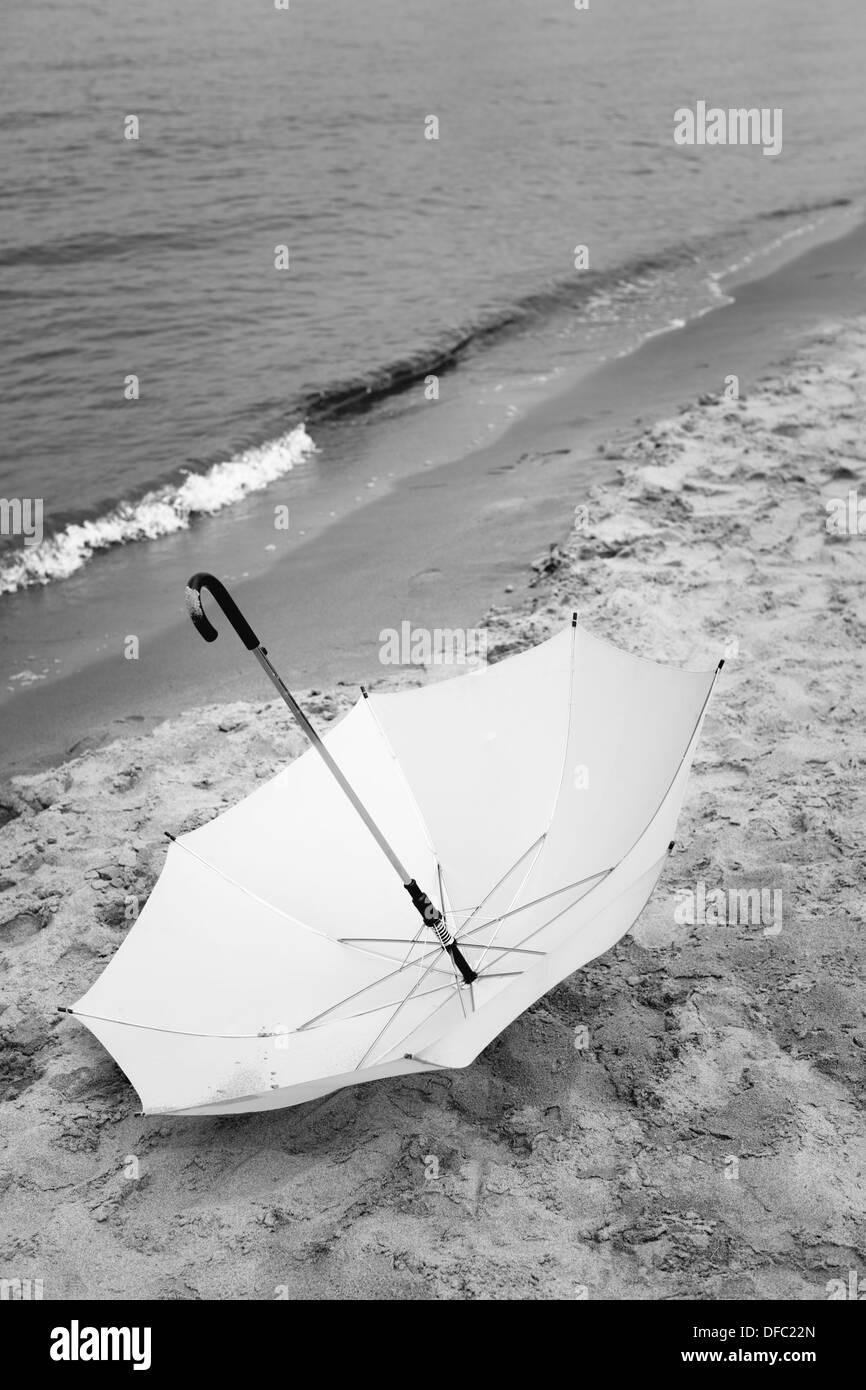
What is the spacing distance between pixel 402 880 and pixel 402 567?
14.5 ft

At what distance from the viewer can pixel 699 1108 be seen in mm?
3686

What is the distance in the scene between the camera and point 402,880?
3596mm

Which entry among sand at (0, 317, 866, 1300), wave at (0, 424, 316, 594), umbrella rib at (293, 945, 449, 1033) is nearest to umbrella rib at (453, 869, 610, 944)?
umbrella rib at (293, 945, 449, 1033)

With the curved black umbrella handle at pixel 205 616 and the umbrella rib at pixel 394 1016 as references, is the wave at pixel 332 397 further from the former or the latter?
the curved black umbrella handle at pixel 205 616

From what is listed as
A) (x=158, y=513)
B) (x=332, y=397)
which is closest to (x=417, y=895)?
(x=158, y=513)

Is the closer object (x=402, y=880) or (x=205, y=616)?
(x=205, y=616)

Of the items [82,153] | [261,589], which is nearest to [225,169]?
[82,153]

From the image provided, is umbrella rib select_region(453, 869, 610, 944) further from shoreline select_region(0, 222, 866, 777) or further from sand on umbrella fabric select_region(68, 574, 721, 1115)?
shoreline select_region(0, 222, 866, 777)

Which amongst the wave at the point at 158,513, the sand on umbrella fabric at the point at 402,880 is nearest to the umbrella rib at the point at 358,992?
the sand on umbrella fabric at the point at 402,880

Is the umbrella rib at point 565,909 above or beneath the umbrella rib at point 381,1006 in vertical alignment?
above

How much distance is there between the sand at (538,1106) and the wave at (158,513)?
3003 millimetres

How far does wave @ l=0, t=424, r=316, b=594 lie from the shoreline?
435 mm

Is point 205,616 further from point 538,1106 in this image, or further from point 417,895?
point 538,1106

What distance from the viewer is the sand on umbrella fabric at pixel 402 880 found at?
342 cm
